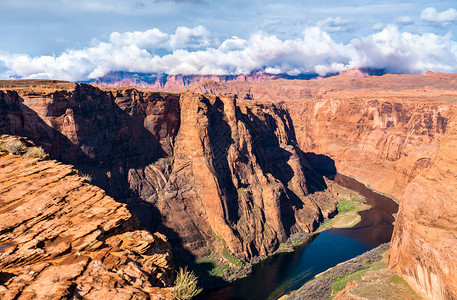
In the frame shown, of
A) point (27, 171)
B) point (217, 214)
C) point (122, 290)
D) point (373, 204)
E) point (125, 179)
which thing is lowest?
point (373, 204)

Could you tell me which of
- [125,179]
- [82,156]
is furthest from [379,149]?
[82,156]

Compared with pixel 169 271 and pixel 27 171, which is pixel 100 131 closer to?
pixel 27 171

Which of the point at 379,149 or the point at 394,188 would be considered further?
the point at 379,149

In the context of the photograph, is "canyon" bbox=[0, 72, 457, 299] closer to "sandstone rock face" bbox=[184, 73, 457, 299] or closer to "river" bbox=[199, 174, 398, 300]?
"sandstone rock face" bbox=[184, 73, 457, 299]

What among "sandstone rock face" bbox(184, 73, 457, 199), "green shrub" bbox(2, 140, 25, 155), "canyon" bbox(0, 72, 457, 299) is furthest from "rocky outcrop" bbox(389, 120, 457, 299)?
"sandstone rock face" bbox(184, 73, 457, 199)

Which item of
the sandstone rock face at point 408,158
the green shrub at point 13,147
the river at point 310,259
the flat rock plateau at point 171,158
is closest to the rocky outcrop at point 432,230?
the sandstone rock face at point 408,158

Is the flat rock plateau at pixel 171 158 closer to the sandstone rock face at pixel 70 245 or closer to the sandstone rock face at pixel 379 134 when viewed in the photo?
the sandstone rock face at pixel 70 245
